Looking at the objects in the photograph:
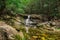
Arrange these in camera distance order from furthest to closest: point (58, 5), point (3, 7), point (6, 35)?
point (58, 5) → point (3, 7) → point (6, 35)

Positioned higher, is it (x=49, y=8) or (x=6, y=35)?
(x=49, y=8)

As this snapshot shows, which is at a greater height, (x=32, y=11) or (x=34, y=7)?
(x=34, y=7)

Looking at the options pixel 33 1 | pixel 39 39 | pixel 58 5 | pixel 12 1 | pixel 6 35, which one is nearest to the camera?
pixel 6 35

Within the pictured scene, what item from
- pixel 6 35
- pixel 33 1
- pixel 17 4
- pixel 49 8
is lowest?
pixel 6 35

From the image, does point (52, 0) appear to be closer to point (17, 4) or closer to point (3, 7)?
point (17, 4)

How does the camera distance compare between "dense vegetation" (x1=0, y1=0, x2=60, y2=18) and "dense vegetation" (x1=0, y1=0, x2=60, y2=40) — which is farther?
"dense vegetation" (x1=0, y1=0, x2=60, y2=18)

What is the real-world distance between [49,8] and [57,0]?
2698mm

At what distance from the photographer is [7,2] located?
25.7m

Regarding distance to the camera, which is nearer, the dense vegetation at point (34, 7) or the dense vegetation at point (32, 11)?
the dense vegetation at point (32, 11)

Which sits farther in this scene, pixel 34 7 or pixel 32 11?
pixel 32 11

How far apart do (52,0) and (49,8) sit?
1910 millimetres

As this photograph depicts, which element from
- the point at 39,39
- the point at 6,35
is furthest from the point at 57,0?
the point at 6,35

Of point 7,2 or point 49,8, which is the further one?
point 49,8

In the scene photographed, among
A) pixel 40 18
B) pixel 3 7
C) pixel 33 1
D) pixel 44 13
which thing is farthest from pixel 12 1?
pixel 33 1
